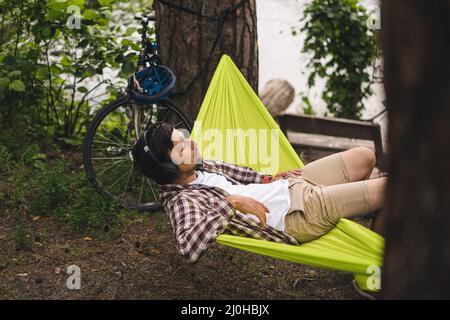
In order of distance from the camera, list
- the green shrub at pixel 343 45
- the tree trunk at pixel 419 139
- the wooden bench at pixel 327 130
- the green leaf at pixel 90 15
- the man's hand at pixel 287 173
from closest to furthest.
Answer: the tree trunk at pixel 419 139 < the man's hand at pixel 287 173 < the green leaf at pixel 90 15 < the wooden bench at pixel 327 130 < the green shrub at pixel 343 45

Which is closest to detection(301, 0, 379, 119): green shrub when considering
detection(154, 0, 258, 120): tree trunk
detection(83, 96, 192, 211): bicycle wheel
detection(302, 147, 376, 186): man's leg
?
detection(154, 0, 258, 120): tree trunk

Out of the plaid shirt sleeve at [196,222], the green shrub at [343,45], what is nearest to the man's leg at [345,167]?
the plaid shirt sleeve at [196,222]

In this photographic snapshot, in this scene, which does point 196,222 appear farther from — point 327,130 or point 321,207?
point 327,130

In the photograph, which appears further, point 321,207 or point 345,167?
point 345,167

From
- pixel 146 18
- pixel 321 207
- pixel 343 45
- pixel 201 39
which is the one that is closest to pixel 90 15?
pixel 146 18

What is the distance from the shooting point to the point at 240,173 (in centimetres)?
307

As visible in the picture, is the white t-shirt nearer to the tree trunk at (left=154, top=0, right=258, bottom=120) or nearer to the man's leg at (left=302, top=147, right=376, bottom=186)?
the man's leg at (left=302, top=147, right=376, bottom=186)

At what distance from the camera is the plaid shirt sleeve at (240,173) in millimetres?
3051

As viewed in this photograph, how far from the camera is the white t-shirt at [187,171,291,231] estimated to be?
8.83 ft

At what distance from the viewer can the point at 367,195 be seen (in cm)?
262

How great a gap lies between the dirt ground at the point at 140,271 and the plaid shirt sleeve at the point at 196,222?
41cm

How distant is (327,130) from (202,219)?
2332 millimetres

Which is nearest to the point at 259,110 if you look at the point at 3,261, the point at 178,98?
the point at 178,98

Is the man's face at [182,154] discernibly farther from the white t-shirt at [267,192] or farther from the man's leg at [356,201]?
the man's leg at [356,201]
